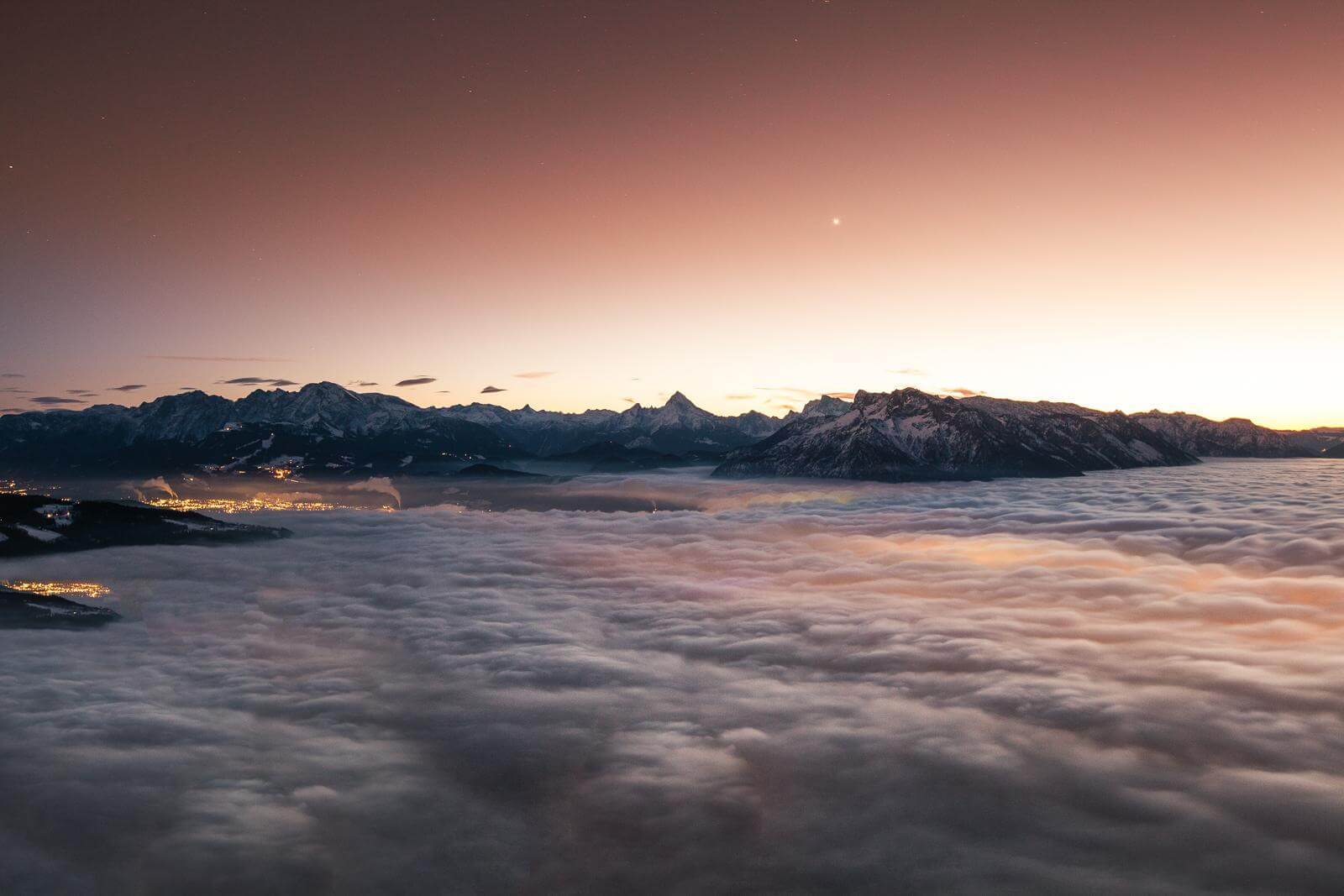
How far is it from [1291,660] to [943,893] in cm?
8191

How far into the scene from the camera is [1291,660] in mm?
95562

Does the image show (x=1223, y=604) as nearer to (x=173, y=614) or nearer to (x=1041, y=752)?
(x=1041, y=752)

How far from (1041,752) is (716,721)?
40398 millimetres

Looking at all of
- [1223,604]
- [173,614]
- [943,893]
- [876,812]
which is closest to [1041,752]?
[876,812]

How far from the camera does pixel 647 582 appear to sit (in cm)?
19862

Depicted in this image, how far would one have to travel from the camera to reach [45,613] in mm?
179750

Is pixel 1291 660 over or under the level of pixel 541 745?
over

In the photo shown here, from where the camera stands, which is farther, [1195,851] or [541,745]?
[541,745]

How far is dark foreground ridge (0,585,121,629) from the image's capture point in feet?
568

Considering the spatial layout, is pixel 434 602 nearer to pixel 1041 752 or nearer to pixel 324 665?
pixel 324 665

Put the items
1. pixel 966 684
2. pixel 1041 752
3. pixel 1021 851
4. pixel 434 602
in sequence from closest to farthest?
pixel 1021 851 < pixel 1041 752 < pixel 966 684 < pixel 434 602

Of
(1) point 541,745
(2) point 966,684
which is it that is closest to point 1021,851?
(2) point 966,684

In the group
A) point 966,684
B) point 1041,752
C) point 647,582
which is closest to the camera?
point 1041,752

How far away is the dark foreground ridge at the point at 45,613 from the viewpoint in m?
173
